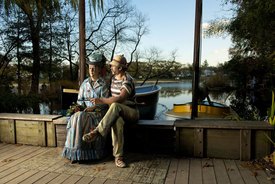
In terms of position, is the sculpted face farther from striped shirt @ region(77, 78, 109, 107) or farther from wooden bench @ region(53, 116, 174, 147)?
wooden bench @ region(53, 116, 174, 147)

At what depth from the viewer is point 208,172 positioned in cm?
232

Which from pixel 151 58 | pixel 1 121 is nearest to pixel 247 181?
pixel 1 121

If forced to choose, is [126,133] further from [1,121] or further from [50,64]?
[50,64]

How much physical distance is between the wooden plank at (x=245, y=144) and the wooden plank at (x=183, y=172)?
0.55 meters

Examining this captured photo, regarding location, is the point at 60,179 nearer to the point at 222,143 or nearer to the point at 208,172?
the point at 208,172

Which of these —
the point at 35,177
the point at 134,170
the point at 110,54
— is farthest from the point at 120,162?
the point at 110,54

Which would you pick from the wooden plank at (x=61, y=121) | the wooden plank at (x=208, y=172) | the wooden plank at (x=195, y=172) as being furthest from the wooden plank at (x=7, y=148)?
the wooden plank at (x=208, y=172)

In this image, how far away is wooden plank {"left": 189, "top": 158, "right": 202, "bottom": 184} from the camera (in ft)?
7.06

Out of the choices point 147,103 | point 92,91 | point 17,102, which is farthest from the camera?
point 147,103

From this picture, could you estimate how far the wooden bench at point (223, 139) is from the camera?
8.50 ft

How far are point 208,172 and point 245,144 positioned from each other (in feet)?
1.80

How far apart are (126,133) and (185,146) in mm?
663

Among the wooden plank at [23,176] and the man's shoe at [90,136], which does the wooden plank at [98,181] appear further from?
the wooden plank at [23,176]

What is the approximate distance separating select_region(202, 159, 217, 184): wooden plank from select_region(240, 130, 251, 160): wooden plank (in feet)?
1.10
